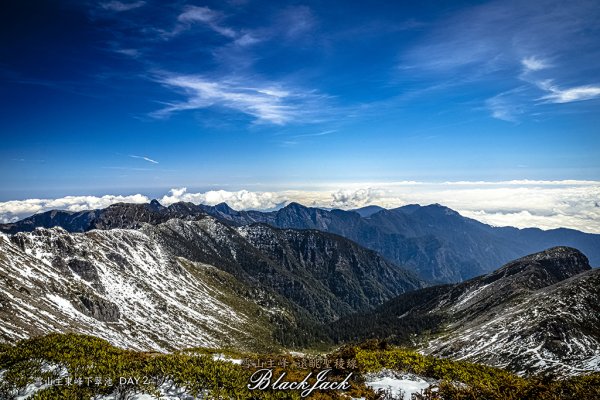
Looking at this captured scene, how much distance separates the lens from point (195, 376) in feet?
60.0

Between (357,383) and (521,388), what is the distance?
8.77m

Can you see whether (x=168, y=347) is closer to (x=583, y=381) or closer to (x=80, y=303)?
(x=80, y=303)

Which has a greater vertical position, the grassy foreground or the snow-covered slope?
the grassy foreground

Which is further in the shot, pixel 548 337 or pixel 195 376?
pixel 548 337

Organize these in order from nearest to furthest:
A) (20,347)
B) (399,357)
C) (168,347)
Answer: (20,347), (399,357), (168,347)

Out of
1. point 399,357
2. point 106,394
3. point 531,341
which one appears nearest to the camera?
point 106,394

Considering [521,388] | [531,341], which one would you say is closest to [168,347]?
[531,341]

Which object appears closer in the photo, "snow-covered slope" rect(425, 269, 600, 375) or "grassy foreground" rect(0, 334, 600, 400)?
"grassy foreground" rect(0, 334, 600, 400)

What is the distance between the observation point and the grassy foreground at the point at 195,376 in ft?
55.9

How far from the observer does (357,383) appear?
20.3m

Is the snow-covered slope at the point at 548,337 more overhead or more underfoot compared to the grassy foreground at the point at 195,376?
more underfoot

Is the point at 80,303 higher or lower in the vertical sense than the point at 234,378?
lower

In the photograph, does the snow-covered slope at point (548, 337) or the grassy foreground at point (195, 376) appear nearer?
the grassy foreground at point (195, 376)

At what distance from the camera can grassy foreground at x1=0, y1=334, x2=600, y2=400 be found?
1705 cm
